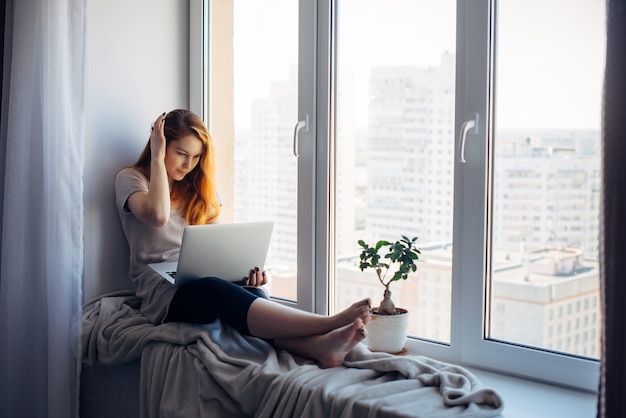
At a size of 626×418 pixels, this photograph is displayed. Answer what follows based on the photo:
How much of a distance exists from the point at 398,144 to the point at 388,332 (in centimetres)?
58

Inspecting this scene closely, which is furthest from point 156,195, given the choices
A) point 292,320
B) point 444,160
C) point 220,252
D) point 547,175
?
point 547,175

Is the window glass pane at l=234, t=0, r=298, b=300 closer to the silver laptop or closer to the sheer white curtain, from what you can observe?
the silver laptop

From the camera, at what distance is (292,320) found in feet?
5.99

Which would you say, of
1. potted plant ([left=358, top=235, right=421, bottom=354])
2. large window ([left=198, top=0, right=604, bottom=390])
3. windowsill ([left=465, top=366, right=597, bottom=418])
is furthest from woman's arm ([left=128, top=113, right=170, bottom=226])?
windowsill ([left=465, top=366, right=597, bottom=418])

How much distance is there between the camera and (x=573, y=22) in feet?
5.52

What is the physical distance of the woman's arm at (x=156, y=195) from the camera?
6.97 ft

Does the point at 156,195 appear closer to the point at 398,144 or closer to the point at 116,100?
the point at 116,100

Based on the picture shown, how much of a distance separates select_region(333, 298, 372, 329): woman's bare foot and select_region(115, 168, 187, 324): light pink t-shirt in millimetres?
686

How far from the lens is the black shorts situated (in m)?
1.91

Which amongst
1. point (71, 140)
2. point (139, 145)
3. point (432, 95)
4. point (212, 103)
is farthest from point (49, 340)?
point (432, 95)

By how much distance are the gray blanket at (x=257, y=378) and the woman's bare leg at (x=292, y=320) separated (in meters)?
0.06

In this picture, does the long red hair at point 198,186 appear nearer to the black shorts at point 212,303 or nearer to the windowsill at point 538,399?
the black shorts at point 212,303

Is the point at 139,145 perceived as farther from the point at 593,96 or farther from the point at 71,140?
the point at 593,96

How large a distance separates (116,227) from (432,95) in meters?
1.20
